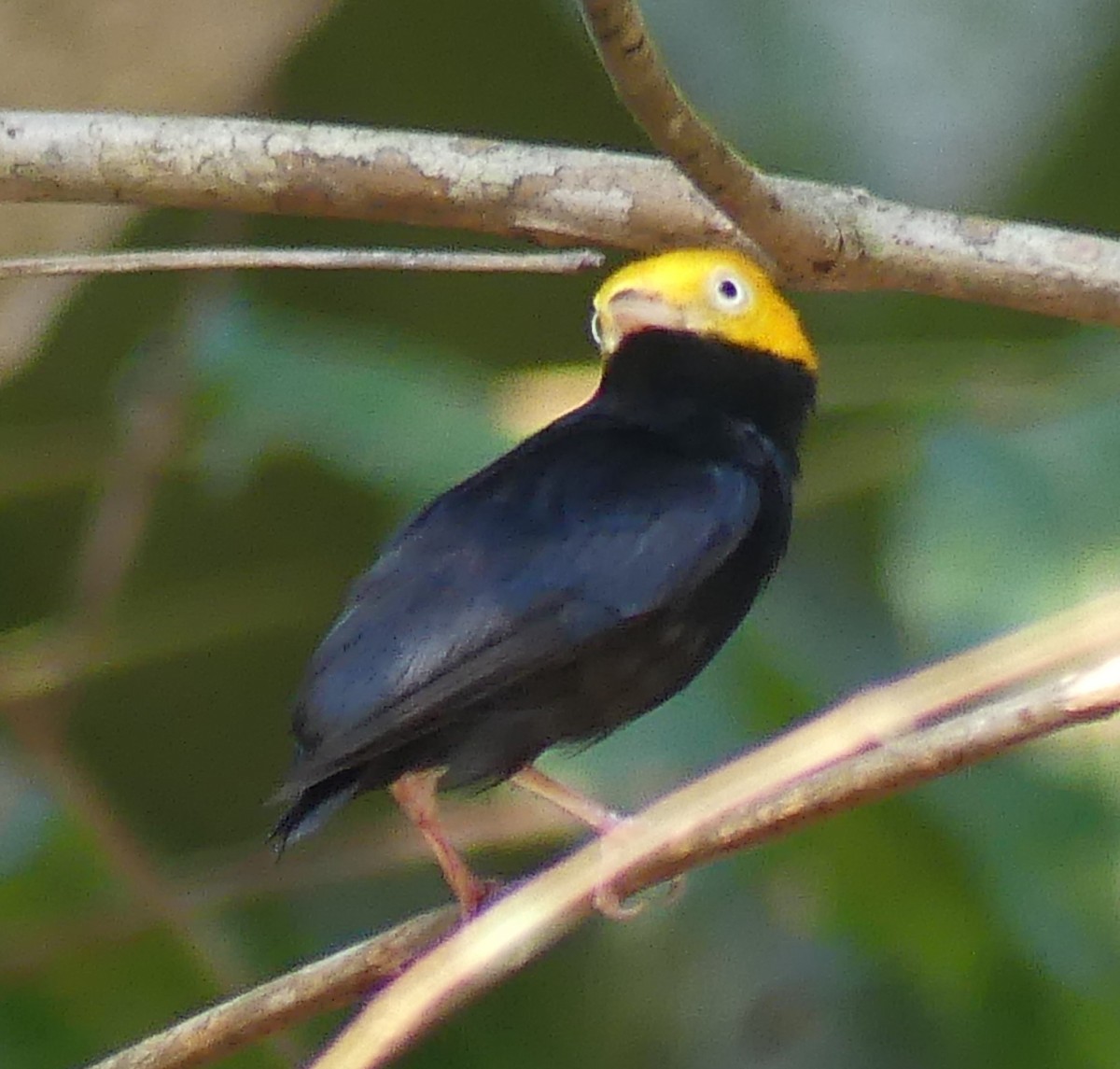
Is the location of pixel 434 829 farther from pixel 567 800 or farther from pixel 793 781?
pixel 793 781

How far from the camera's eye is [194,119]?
9.89 feet

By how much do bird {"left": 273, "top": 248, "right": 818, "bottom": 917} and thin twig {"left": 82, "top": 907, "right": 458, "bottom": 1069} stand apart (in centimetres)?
25

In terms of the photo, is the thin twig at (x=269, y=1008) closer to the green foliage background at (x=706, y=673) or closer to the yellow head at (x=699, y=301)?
the yellow head at (x=699, y=301)

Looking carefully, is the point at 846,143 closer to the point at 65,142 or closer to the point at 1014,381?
the point at 1014,381

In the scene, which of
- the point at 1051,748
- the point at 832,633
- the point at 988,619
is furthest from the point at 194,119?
the point at 832,633

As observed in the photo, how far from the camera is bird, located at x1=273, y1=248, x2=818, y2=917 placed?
10.2ft

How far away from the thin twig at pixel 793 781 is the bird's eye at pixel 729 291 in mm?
984

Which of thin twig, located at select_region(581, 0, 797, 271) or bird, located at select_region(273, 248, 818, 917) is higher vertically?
thin twig, located at select_region(581, 0, 797, 271)

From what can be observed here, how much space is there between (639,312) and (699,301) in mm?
104

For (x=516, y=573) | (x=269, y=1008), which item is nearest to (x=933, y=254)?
(x=516, y=573)

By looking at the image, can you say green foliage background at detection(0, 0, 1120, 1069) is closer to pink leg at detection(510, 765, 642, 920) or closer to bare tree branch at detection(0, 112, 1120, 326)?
pink leg at detection(510, 765, 642, 920)

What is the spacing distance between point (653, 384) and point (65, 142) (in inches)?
44.9

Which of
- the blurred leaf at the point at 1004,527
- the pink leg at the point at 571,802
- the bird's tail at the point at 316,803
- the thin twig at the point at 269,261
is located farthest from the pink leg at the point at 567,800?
the thin twig at the point at 269,261

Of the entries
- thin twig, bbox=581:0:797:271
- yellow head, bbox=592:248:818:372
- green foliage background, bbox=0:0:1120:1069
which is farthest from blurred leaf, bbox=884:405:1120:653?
thin twig, bbox=581:0:797:271
